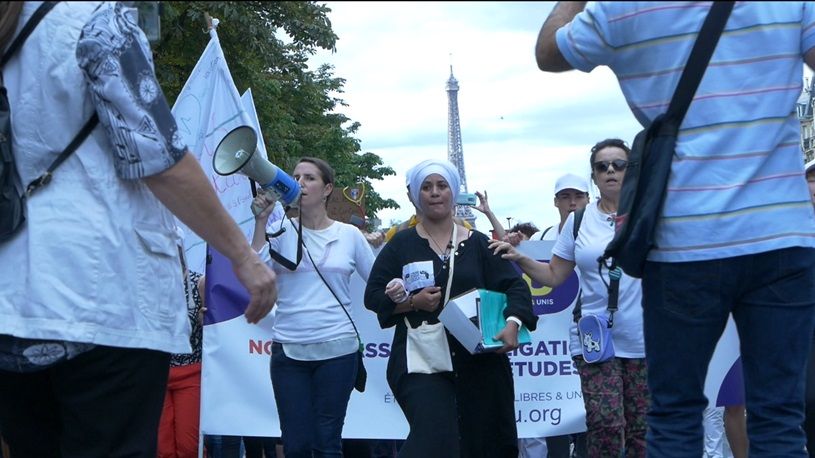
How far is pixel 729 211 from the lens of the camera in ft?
9.98

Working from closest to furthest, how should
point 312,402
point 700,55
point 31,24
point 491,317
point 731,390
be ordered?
1. point 31,24
2. point 700,55
3. point 491,317
4. point 312,402
5. point 731,390

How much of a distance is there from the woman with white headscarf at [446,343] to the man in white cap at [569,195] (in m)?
2.76

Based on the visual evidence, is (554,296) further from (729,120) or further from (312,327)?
(729,120)

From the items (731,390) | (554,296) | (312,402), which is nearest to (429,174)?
(312,402)

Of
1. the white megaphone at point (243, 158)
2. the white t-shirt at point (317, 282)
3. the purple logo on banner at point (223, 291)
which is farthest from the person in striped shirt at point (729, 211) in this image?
the purple logo on banner at point (223, 291)

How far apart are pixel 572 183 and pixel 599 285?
2.63m

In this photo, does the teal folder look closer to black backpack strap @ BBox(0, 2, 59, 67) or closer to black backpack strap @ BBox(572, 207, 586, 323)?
black backpack strap @ BBox(572, 207, 586, 323)

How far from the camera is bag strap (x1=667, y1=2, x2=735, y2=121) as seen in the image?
2.97 metres

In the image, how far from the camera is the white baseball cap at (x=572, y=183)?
916 cm

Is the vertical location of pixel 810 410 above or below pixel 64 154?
below

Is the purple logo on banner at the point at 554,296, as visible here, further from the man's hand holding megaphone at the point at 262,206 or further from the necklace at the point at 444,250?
the man's hand holding megaphone at the point at 262,206

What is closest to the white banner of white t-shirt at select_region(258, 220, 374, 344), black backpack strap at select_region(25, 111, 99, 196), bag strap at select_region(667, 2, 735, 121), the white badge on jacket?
white t-shirt at select_region(258, 220, 374, 344)

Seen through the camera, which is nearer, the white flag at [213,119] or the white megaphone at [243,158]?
the white megaphone at [243,158]

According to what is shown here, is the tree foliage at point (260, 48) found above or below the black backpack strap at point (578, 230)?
above
